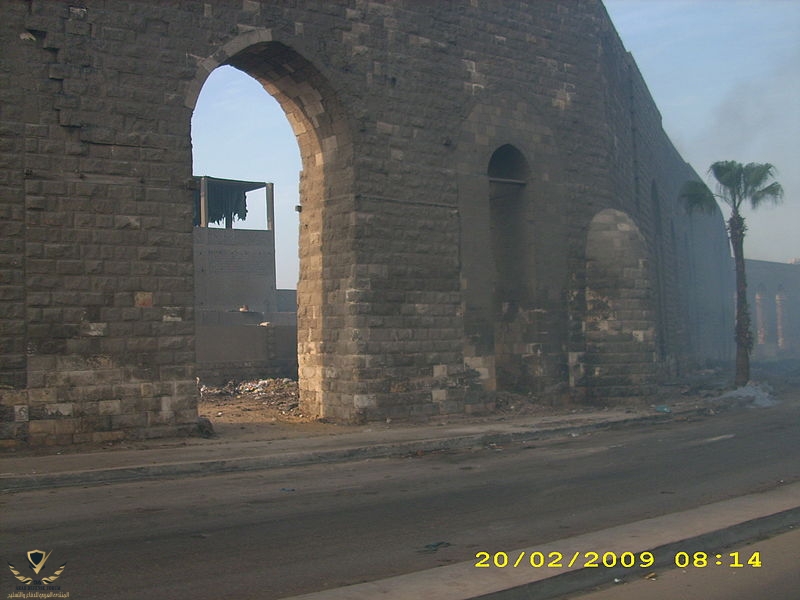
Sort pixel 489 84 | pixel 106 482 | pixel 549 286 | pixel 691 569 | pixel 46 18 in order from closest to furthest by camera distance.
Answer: pixel 691 569, pixel 106 482, pixel 46 18, pixel 489 84, pixel 549 286

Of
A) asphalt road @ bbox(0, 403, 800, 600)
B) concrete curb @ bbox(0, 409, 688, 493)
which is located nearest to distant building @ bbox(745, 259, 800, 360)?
concrete curb @ bbox(0, 409, 688, 493)

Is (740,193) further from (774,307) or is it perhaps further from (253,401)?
(774,307)

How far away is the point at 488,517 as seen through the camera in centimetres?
787

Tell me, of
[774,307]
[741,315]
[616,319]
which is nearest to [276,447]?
[616,319]

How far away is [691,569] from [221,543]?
3537mm

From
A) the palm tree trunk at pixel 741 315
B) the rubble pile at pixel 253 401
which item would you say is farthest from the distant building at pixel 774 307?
the rubble pile at pixel 253 401

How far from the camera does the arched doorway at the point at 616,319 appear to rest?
1966 cm

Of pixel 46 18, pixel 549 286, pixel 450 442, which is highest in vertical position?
pixel 46 18

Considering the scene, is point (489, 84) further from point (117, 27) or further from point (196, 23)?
point (117, 27)

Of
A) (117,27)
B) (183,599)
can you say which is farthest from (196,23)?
(183,599)

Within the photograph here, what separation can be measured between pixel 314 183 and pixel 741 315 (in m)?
17.3

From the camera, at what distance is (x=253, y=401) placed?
19641 mm

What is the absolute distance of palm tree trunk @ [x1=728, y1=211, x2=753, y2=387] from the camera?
88.7 feet
